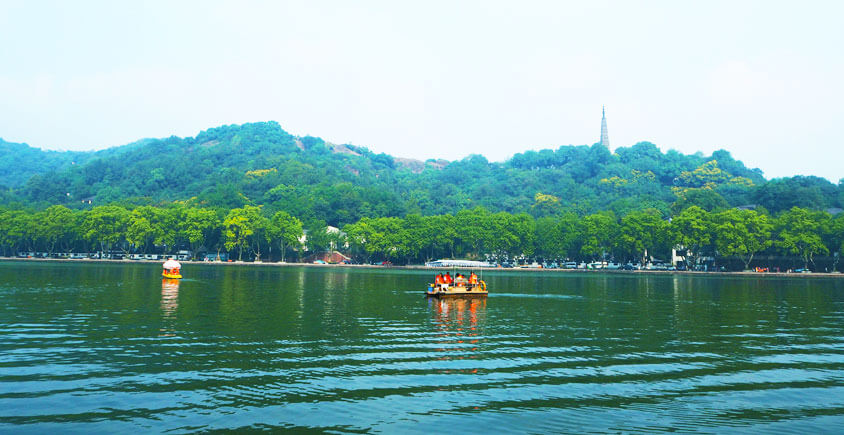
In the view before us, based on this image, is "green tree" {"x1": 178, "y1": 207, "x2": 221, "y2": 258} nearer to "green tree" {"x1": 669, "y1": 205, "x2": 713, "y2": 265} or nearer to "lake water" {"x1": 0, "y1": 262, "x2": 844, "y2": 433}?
"green tree" {"x1": 669, "y1": 205, "x2": 713, "y2": 265}

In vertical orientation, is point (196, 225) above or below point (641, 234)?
above

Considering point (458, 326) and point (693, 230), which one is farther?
point (693, 230)

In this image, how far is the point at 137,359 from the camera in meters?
21.3

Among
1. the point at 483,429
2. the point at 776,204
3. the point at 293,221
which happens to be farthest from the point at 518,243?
the point at 483,429

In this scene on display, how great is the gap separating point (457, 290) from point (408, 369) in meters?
31.4

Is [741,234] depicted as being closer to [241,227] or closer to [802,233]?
[802,233]

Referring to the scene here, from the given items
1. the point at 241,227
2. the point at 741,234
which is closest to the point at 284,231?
the point at 241,227

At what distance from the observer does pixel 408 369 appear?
21047 millimetres

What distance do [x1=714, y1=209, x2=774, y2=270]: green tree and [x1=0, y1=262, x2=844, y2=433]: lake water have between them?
274 feet

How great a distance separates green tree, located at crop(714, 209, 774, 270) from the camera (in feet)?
384

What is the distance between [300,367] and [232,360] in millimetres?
2729

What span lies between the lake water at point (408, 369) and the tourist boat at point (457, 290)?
37.0 feet

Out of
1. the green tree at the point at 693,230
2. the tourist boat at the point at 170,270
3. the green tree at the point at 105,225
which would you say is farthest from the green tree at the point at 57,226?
the green tree at the point at 693,230

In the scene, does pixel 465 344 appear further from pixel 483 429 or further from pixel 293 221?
pixel 293 221
